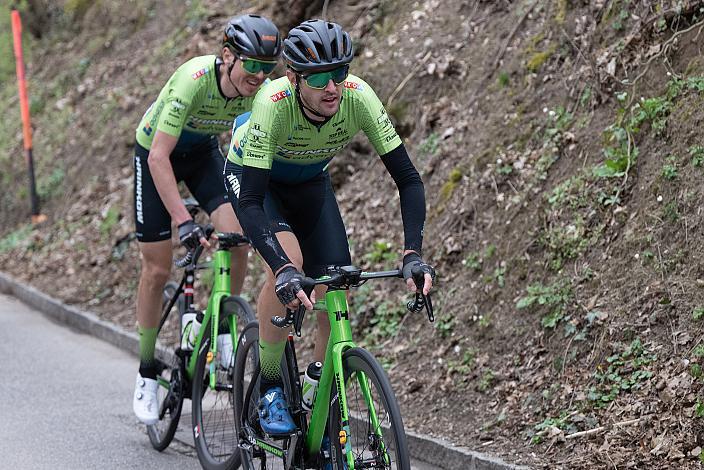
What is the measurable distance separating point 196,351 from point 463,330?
191 cm

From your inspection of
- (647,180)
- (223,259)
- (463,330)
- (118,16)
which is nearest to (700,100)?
(647,180)

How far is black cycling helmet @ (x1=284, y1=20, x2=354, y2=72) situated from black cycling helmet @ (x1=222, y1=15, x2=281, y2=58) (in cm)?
123

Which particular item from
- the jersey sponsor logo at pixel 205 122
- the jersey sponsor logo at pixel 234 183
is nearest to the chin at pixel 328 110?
the jersey sponsor logo at pixel 234 183

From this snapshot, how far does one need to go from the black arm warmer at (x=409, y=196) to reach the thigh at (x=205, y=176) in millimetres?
2076

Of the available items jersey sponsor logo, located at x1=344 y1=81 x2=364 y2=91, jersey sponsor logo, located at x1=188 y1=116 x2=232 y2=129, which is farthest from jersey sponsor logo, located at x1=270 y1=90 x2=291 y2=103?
jersey sponsor logo, located at x1=188 y1=116 x2=232 y2=129

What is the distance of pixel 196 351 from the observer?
6289 mm

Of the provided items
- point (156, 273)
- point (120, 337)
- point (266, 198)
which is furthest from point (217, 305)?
point (120, 337)

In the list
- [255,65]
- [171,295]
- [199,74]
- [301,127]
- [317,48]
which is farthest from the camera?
[171,295]

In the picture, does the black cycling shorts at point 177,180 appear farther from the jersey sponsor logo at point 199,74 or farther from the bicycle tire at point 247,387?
the bicycle tire at point 247,387

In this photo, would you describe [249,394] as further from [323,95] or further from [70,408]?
[70,408]

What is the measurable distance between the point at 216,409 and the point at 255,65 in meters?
2.15

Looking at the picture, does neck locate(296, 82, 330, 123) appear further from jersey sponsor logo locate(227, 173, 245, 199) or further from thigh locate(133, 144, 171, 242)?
thigh locate(133, 144, 171, 242)

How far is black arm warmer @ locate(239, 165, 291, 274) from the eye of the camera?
4477mm

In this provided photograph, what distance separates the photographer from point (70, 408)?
25.2 ft
